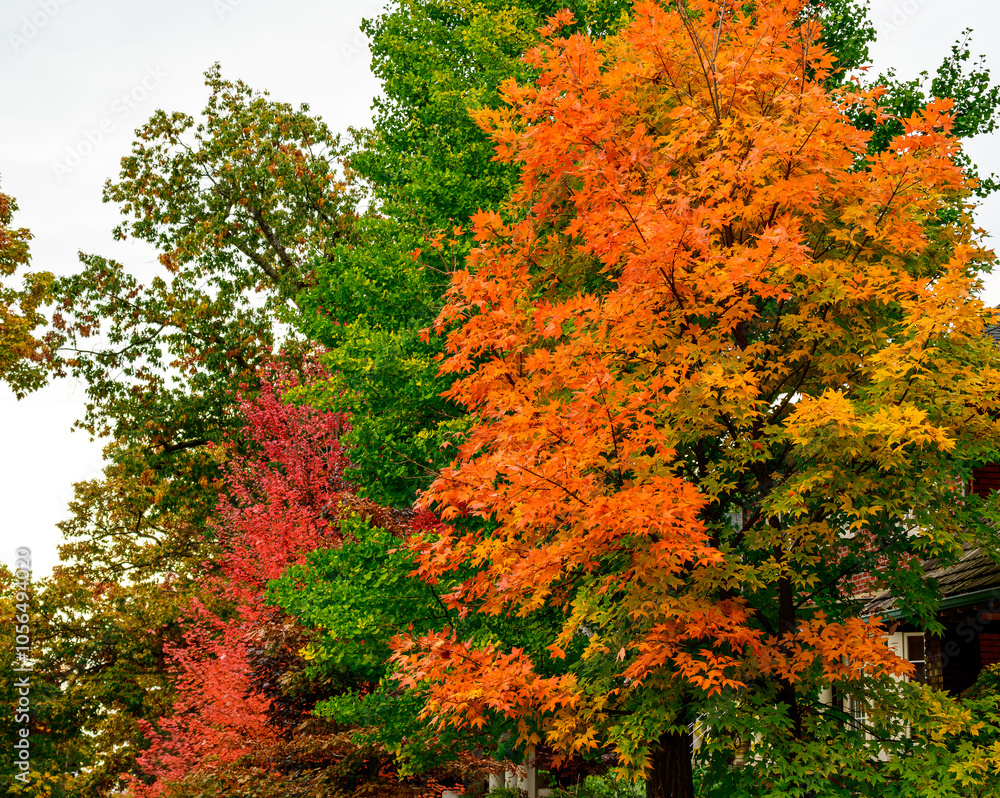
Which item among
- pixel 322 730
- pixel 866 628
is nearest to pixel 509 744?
pixel 322 730

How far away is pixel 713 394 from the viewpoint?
8.75 metres

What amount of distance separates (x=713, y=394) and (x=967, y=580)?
6.51 meters

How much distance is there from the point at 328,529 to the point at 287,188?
13.1m

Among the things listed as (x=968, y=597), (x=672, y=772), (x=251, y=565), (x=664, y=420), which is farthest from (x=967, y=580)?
(x=251, y=565)

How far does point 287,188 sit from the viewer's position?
30.0m

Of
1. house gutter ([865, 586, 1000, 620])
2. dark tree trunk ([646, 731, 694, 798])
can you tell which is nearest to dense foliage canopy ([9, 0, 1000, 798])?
dark tree trunk ([646, 731, 694, 798])

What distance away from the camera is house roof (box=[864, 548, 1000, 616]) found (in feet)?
39.9

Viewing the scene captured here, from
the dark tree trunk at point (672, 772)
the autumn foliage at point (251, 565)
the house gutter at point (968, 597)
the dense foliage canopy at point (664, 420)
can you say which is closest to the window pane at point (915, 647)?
the house gutter at point (968, 597)

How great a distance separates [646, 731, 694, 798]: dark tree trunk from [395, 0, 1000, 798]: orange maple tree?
0.08 feet

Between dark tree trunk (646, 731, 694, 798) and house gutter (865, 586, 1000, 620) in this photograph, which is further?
house gutter (865, 586, 1000, 620)

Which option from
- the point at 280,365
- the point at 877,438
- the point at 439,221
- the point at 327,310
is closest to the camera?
the point at 877,438

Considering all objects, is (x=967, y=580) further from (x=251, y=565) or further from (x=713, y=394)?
(x=251, y=565)

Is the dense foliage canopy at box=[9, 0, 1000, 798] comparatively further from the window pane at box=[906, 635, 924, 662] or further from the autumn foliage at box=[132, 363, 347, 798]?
the window pane at box=[906, 635, 924, 662]

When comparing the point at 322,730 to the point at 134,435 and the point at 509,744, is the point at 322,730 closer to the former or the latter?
the point at 509,744
